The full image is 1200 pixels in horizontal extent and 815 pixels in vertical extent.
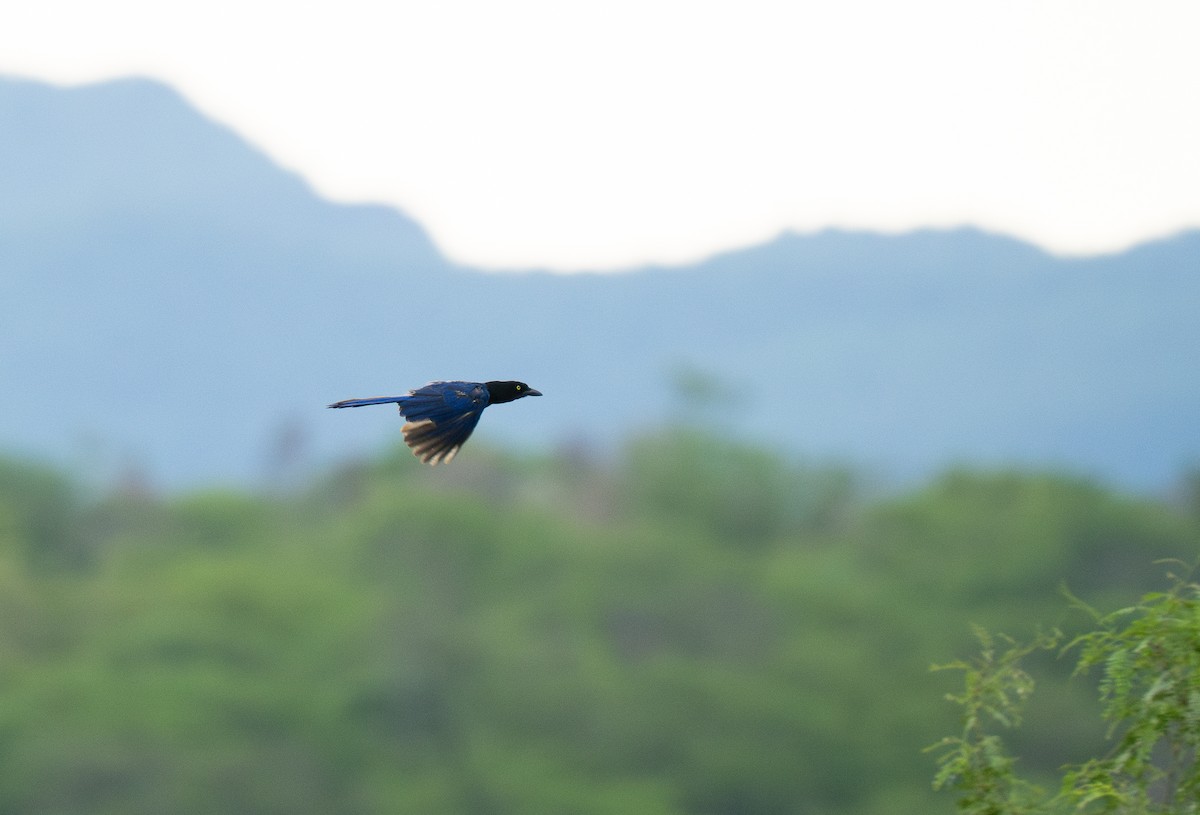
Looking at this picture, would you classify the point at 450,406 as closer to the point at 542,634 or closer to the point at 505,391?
the point at 505,391

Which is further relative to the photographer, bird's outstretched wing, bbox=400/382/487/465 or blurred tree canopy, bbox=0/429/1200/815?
blurred tree canopy, bbox=0/429/1200/815

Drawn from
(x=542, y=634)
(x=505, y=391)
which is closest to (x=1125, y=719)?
(x=505, y=391)

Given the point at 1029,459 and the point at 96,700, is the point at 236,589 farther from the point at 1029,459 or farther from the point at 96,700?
the point at 1029,459

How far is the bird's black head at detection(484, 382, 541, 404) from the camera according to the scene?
8.64 m

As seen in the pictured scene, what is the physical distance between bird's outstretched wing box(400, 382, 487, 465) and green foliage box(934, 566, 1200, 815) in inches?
113

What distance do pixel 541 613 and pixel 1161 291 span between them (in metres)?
145

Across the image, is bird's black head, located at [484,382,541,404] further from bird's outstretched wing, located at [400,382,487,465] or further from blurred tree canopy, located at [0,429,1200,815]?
blurred tree canopy, located at [0,429,1200,815]

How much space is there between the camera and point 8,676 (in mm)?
44125

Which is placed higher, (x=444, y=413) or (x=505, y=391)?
(x=505, y=391)

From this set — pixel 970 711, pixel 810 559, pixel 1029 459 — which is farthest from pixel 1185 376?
pixel 970 711

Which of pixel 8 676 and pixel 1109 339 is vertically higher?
pixel 1109 339

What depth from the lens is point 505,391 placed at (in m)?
8.77

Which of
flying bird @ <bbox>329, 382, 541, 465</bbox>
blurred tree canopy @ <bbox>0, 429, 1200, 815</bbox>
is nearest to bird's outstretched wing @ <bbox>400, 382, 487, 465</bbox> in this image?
Answer: flying bird @ <bbox>329, 382, 541, 465</bbox>

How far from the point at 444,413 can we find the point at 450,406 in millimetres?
49
